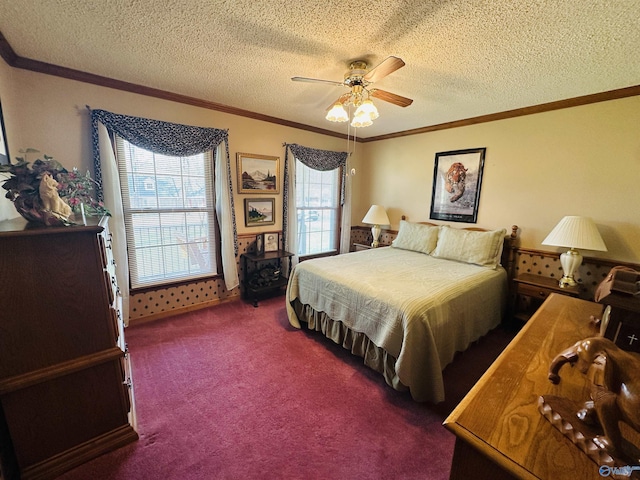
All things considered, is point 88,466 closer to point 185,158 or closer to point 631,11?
point 185,158

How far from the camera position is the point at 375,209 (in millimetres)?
4102

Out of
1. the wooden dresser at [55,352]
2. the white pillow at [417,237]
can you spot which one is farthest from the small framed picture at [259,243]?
the wooden dresser at [55,352]

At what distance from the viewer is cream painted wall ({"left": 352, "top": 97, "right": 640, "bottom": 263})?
2318mm

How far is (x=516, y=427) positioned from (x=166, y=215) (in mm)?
3199

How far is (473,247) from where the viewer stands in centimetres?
291

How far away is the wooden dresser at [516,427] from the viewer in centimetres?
59

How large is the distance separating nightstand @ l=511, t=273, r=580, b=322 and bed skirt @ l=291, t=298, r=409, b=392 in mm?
1742

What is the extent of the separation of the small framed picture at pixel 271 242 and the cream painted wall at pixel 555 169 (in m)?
2.15

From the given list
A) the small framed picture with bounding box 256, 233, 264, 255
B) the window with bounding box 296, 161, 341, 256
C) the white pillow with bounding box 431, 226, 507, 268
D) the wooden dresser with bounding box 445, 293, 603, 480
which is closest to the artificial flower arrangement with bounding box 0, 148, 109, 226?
the wooden dresser with bounding box 445, 293, 603, 480

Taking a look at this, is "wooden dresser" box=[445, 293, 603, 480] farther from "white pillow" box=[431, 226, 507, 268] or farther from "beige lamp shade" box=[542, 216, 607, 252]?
"white pillow" box=[431, 226, 507, 268]

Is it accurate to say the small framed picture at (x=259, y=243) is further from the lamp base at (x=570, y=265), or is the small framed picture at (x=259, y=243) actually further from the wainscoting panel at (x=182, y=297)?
the lamp base at (x=570, y=265)

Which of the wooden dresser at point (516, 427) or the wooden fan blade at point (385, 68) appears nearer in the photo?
the wooden dresser at point (516, 427)

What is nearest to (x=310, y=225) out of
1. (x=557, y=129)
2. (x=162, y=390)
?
(x=162, y=390)

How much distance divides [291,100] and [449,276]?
2.44 m
